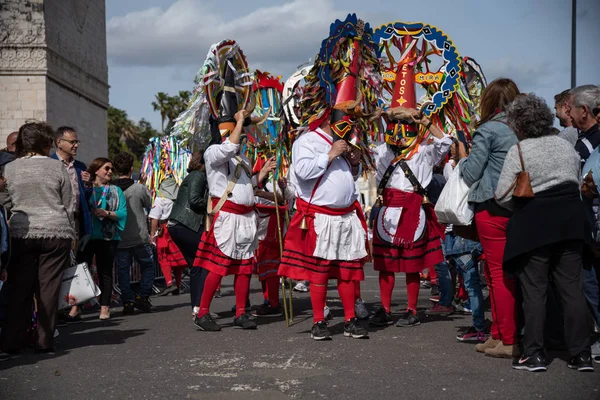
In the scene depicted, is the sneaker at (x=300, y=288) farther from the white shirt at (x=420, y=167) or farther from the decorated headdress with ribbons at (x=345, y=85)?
the decorated headdress with ribbons at (x=345, y=85)

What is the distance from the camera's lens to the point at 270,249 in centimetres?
879

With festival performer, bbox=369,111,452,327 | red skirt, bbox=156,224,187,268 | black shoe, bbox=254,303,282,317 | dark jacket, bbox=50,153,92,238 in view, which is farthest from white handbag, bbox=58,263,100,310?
red skirt, bbox=156,224,187,268

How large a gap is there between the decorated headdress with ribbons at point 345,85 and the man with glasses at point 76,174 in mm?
2414

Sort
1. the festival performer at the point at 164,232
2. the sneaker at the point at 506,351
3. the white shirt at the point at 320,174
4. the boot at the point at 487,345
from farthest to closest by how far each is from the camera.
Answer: the festival performer at the point at 164,232, the white shirt at the point at 320,174, the boot at the point at 487,345, the sneaker at the point at 506,351

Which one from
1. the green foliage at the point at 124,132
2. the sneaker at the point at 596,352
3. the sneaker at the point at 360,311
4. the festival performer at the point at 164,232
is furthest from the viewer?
the green foliage at the point at 124,132

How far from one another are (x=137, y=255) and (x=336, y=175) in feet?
12.8

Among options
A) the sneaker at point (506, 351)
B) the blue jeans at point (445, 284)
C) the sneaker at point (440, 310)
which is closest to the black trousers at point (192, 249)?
the sneaker at point (440, 310)

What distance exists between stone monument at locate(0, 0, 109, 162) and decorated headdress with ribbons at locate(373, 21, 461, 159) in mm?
23790

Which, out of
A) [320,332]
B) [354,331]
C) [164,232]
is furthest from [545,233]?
[164,232]

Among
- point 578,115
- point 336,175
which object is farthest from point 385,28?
point 578,115

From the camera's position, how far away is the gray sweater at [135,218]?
32.1ft

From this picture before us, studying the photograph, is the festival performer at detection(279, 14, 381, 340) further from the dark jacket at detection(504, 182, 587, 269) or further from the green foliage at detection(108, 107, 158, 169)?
the green foliage at detection(108, 107, 158, 169)

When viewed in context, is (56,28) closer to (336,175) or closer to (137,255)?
(137,255)

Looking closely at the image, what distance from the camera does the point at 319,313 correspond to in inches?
275
